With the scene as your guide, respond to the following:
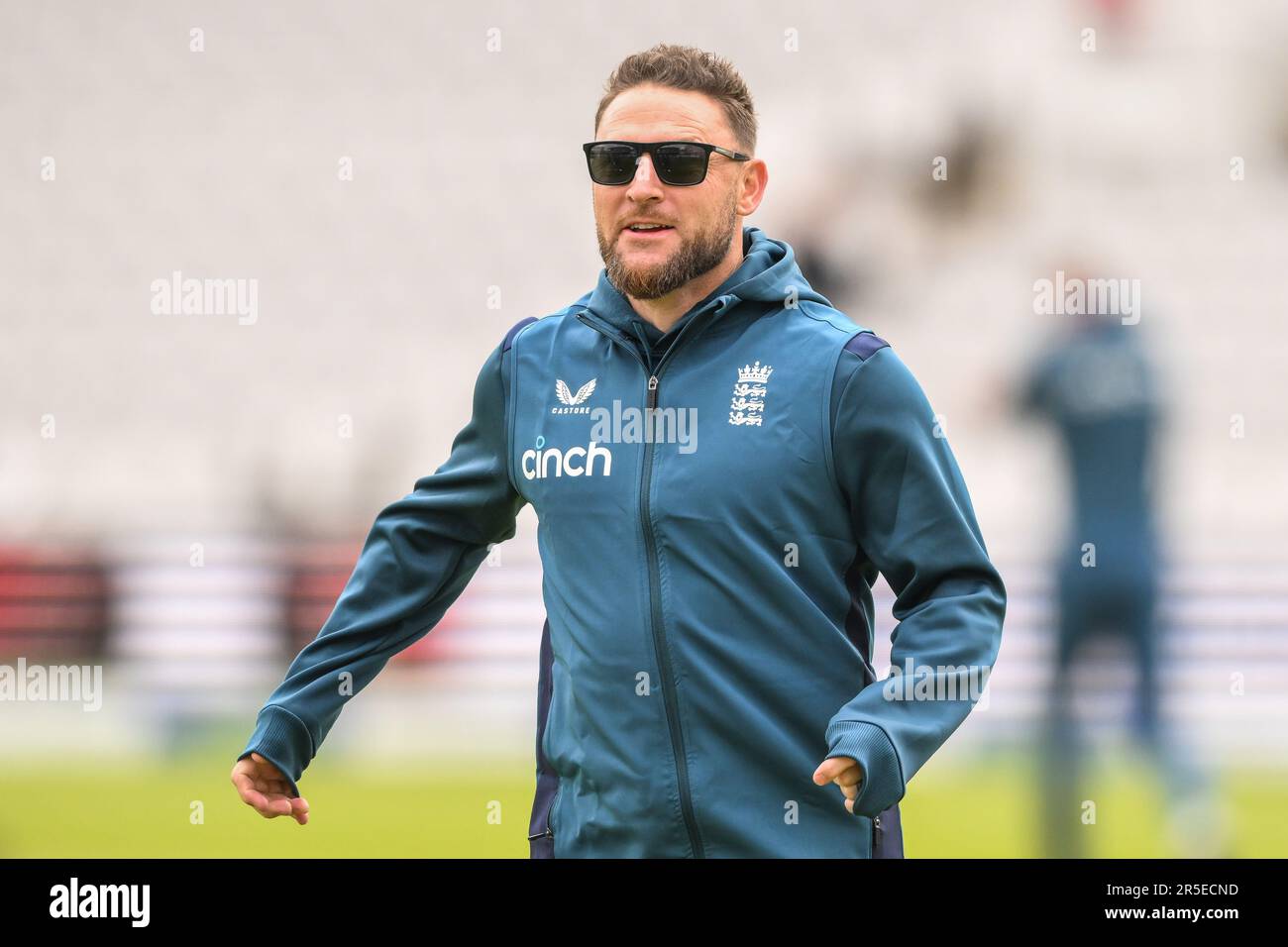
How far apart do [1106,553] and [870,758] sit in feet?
12.6

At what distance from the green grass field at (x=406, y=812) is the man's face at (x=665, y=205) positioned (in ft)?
9.69

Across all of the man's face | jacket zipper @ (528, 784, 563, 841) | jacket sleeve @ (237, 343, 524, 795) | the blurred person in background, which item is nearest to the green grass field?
the blurred person in background

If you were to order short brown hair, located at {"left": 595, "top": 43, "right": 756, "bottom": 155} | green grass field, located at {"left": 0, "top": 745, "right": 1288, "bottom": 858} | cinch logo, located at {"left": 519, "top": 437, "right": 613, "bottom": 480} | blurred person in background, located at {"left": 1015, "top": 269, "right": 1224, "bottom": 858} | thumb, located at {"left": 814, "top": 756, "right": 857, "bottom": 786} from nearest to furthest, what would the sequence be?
thumb, located at {"left": 814, "top": 756, "right": 857, "bottom": 786} → cinch logo, located at {"left": 519, "top": 437, "right": 613, "bottom": 480} → short brown hair, located at {"left": 595, "top": 43, "right": 756, "bottom": 155} → blurred person in background, located at {"left": 1015, "top": 269, "right": 1224, "bottom": 858} → green grass field, located at {"left": 0, "top": 745, "right": 1288, "bottom": 858}

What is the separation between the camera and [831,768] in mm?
2180

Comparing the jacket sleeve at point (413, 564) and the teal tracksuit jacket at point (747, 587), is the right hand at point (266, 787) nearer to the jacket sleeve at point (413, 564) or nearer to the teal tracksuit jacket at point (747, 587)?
the jacket sleeve at point (413, 564)

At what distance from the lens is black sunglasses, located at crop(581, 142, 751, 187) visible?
2.53 m

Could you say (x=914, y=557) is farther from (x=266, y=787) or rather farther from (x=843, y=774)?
(x=266, y=787)

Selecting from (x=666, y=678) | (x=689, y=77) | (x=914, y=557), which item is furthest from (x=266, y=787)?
(x=689, y=77)

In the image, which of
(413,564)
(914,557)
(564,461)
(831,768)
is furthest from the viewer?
(413,564)

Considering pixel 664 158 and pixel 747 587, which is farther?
pixel 664 158

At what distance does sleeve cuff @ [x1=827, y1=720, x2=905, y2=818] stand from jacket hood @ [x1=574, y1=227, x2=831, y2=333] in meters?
0.64

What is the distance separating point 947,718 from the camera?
7.59 ft

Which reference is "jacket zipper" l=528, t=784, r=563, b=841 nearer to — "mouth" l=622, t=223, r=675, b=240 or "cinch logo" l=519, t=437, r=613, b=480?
"cinch logo" l=519, t=437, r=613, b=480
